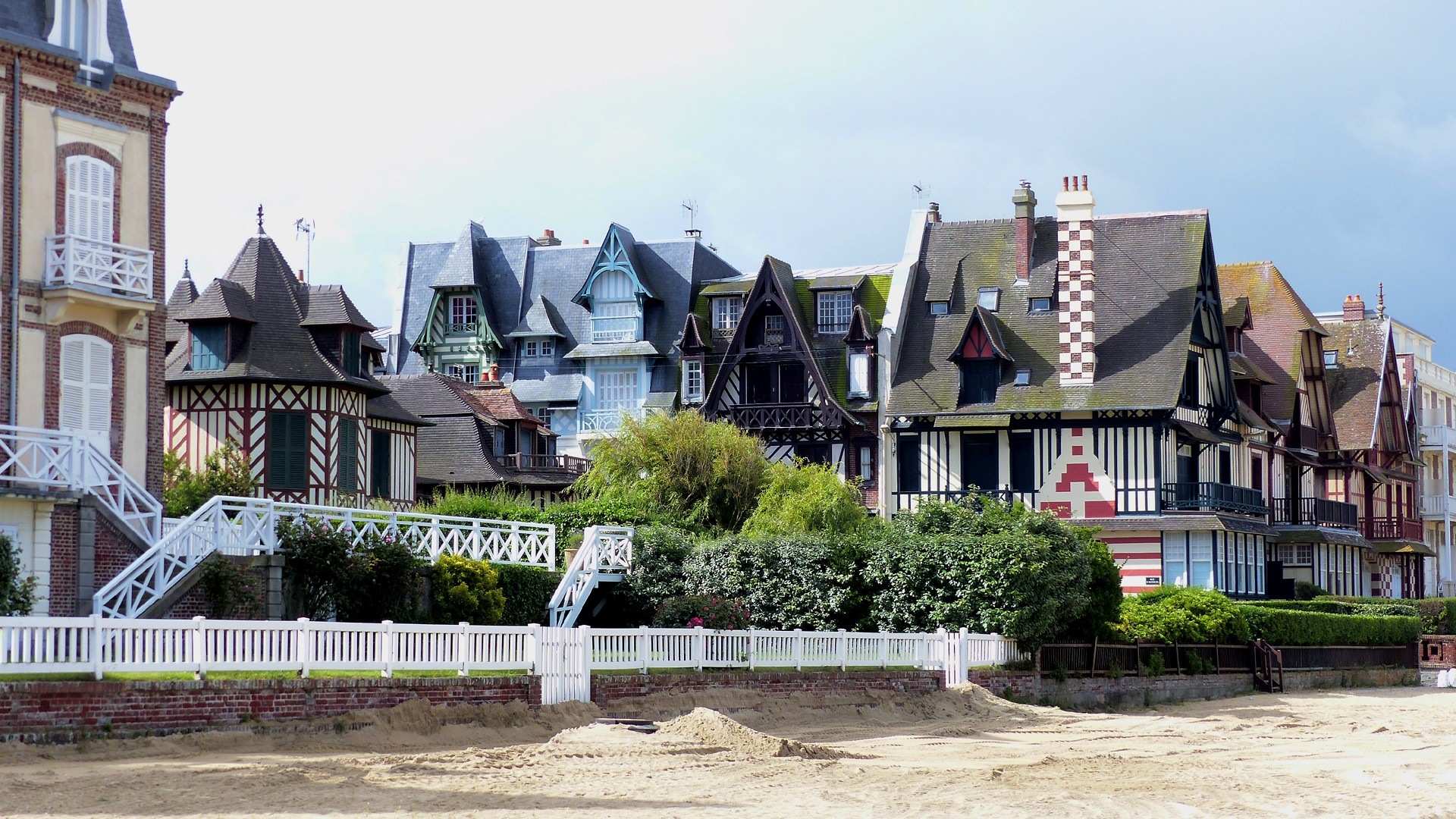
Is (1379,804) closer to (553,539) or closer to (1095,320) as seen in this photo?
(553,539)

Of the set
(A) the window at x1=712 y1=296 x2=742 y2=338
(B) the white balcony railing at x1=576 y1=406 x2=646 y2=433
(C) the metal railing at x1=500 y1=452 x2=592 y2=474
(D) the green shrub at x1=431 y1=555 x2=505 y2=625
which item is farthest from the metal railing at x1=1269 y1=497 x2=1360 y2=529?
(D) the green shrub at x1=431 y1=555 x2=505 y2=625

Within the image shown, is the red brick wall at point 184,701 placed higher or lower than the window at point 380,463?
lower

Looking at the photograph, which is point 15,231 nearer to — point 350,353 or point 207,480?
point 207,480

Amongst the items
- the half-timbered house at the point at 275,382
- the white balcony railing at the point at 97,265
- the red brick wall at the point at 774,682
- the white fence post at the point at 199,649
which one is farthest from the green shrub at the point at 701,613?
the half-timbered house at the point at 275,382

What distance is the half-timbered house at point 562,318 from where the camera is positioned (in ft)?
163

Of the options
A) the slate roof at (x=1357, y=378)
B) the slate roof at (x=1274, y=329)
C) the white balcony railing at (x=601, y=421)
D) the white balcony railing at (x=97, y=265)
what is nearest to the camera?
the white balcony railing at (x=97, y=265)

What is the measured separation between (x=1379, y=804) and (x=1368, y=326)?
45.6m

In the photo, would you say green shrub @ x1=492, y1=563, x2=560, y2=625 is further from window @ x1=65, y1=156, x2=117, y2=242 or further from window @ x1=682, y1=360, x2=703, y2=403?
window @ x1=682, y1=360, x2=703, y2=403

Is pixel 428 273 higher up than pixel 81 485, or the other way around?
pixel 428 273

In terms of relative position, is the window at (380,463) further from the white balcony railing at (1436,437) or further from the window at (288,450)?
the white balcony railing at (1436,437)

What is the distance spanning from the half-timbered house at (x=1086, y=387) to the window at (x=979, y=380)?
4 centimetres

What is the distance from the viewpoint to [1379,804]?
15.9m

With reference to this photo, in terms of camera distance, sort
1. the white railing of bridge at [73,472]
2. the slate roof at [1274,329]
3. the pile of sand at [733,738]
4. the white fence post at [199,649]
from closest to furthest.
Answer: the white fence post at [199,649] < the pile of sand at [733,738] < the white railing of bridge at [73,472] < the slate roof at [1274,329]

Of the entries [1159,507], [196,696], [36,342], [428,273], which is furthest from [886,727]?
[428,273]
